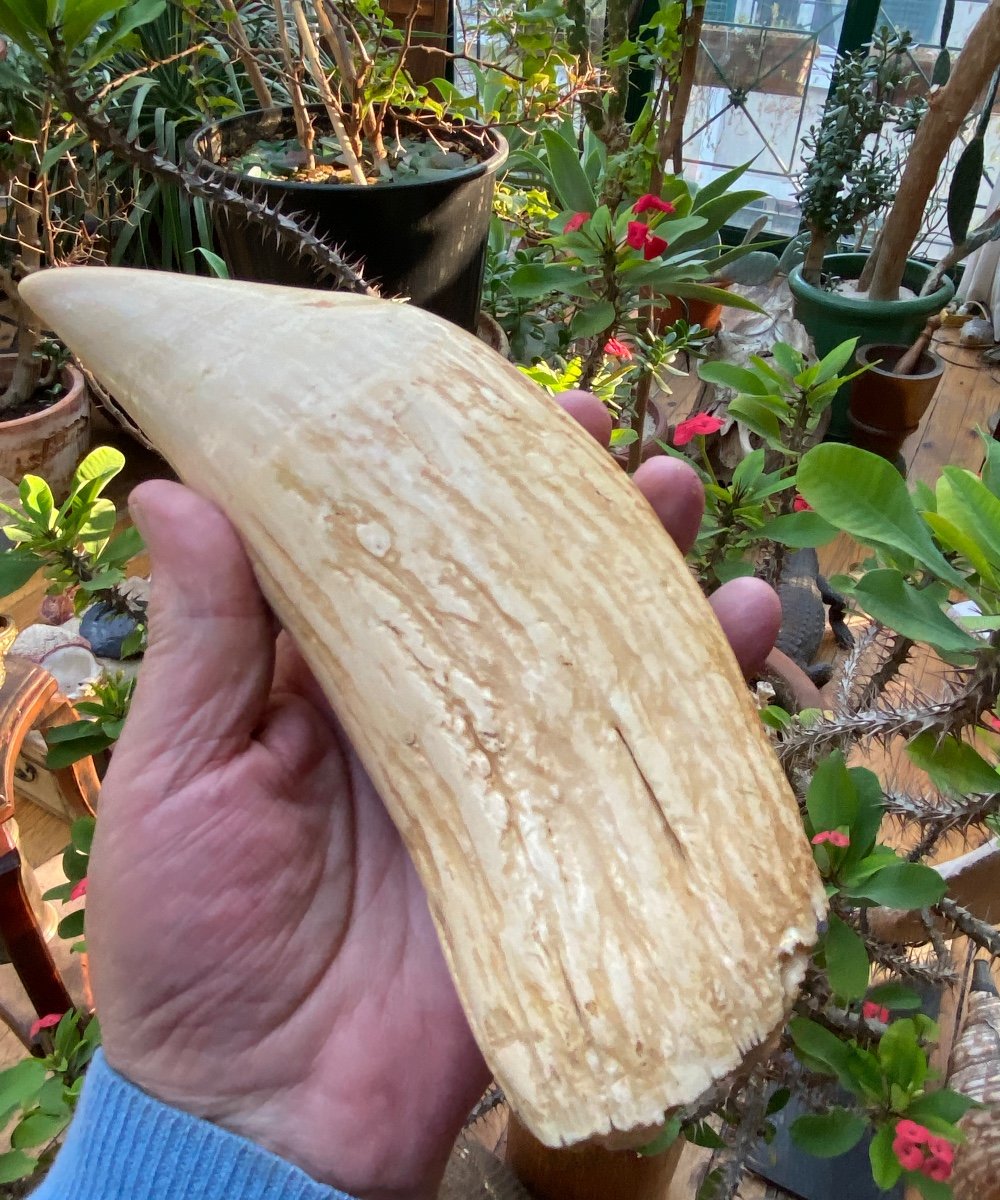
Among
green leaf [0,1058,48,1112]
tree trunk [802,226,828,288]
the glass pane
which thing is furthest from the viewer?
the glass pane

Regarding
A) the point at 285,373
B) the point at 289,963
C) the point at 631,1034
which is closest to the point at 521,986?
the point at 631,1034

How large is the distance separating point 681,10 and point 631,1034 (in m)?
1.01

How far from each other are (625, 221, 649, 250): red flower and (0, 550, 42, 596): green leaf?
1.80 feet

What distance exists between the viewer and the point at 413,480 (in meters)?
0.48

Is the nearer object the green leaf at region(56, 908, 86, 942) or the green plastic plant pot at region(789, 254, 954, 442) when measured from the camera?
the green leaf at region(56, 908, 86, 942)

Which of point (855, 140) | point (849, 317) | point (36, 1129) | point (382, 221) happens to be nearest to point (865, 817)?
point (36, 1129)

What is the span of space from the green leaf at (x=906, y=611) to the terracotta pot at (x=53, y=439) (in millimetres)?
1440

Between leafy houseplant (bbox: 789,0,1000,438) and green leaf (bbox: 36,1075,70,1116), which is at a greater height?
leafy houseplant (bbox: 789,0,1000,438)

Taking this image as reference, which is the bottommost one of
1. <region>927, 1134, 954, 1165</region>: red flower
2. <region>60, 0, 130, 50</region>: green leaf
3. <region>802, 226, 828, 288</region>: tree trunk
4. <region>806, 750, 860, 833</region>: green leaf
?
<region>927, 1134, 954, 1165</region>: red flower

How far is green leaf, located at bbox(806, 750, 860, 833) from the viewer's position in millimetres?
515

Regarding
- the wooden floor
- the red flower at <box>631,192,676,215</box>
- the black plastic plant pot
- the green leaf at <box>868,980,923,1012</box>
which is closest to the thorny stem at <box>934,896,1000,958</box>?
→ the green leaf at <box>868,980,923,1012</box>

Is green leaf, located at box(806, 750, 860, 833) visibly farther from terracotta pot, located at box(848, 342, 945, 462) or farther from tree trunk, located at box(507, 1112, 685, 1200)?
terracotta pot, located at box(848, 342, 945, 462)

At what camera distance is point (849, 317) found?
1.67 meters

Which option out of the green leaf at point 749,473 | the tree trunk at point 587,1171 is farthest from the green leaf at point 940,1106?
A: the green leaf at point 749,473
